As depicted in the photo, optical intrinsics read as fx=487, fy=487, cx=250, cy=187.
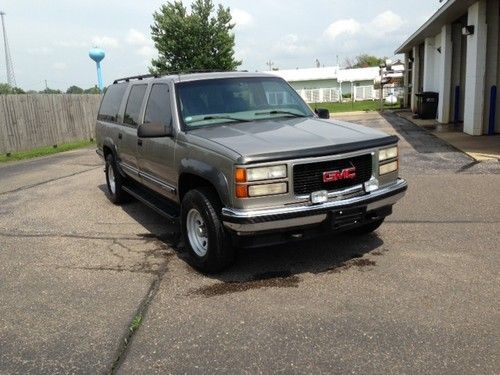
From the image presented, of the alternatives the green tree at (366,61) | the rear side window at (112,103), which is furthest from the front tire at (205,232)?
the green tree at (366,61)

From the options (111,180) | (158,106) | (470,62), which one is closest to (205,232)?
(158,106)

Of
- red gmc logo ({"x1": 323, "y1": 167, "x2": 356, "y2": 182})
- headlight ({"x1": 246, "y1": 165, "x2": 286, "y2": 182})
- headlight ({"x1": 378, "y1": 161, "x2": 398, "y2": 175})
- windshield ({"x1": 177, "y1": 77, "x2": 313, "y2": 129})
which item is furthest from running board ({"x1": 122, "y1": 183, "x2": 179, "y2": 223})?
headlight ({"x1": 378, "y1": 161, "x2": 398, "y2": 175})

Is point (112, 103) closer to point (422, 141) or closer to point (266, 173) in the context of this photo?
point (266, 173)

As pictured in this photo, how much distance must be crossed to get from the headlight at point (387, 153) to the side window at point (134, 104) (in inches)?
127

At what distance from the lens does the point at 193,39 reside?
38.7 m

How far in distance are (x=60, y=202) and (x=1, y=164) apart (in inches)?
302

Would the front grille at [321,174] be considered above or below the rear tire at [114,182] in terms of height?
above

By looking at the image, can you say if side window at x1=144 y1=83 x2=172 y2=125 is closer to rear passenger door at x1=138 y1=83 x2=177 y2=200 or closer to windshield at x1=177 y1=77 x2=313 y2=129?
rear passenger door at x1=138 y1=83 x2=177 y2=200

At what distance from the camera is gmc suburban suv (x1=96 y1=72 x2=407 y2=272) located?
4098mm

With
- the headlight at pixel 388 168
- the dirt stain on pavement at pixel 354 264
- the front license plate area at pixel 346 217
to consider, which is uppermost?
the headlight at pixel 388 168

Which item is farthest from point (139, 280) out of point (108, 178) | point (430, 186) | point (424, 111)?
point (424, 111)

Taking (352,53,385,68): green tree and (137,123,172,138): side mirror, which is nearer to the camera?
(137,123,172,138): side mirror

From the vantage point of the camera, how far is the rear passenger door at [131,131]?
253 inches

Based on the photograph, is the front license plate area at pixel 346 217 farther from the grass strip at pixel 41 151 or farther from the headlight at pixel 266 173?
the grass strip at pixel 41 151
